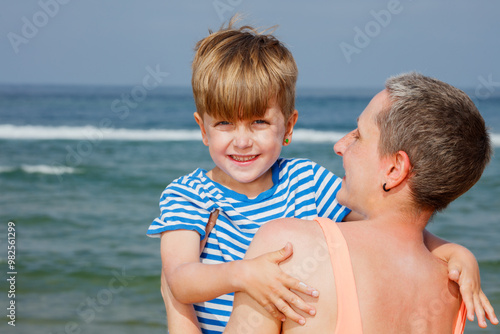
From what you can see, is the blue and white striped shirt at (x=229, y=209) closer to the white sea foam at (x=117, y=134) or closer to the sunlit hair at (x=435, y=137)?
the sunlit hair at (x=435, y=137)

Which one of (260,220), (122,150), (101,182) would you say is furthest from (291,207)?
(122,150)

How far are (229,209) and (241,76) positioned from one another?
56 centimetres

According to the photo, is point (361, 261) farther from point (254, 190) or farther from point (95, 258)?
point (95, 258)

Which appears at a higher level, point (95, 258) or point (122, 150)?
point (95, 258)

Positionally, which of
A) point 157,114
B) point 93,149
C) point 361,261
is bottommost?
point 157,114

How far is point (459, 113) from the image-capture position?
1784mm

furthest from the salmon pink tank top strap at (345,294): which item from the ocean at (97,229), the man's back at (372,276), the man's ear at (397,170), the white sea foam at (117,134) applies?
the white sea foam at (117,134)

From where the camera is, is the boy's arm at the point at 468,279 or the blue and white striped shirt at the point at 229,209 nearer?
the boy's arm at the point at 468,279

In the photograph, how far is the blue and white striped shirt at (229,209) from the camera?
2.35 m

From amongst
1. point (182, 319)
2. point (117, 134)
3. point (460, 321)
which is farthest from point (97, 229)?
point (117, 134)

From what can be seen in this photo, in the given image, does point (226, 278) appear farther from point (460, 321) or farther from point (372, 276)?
point (460, 321)

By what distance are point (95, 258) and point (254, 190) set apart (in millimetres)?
4887

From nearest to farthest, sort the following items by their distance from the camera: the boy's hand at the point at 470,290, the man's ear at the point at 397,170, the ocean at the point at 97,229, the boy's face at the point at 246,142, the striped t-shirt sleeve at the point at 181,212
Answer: the man's ear at the point at 397,170 < the boy's hand at the point at 470,290 < the striped t-shirt sleeve at the point at 181,212 < the boy's face at the point at 246,142 < the ocean at the point at 97,229

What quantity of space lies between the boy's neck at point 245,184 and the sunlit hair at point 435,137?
0.81 meters
